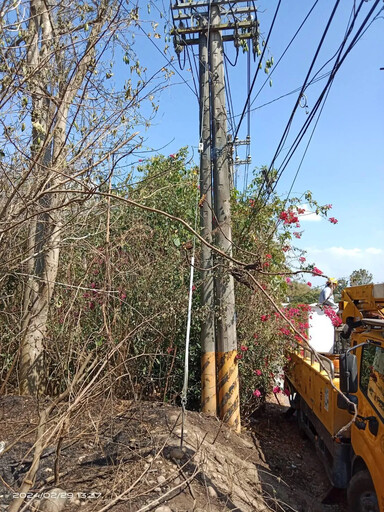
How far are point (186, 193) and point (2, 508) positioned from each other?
5.71 metres

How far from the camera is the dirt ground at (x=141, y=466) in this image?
133 inches

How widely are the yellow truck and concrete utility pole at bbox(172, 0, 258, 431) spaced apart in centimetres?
127

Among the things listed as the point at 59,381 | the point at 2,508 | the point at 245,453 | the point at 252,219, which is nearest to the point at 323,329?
the point at 252,219

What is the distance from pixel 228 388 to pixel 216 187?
285 cm

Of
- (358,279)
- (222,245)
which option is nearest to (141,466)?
(222,245)

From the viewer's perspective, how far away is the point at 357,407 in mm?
4883

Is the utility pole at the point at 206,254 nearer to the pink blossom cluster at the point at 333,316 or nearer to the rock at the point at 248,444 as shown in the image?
the rock at the point at 248,444

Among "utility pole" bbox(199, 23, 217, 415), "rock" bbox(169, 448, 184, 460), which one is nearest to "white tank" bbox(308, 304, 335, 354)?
"utility pole" bbox(199, 23, 217, 415)

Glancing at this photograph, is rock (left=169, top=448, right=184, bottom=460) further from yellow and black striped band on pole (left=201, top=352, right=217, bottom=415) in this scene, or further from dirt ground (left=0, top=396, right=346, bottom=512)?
yellow and black striped band on pole (left=201, top=352, right=217, bottom=415)

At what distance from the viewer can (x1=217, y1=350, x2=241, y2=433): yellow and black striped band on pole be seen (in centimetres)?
600

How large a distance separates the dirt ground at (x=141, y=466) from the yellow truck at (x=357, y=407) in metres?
0.66

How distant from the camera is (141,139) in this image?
13.8ft

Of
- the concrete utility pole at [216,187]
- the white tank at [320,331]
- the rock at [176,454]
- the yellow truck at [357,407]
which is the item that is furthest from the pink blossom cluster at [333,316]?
the rock at [176,454]

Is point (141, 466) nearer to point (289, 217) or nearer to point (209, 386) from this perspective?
point (209, 386)
